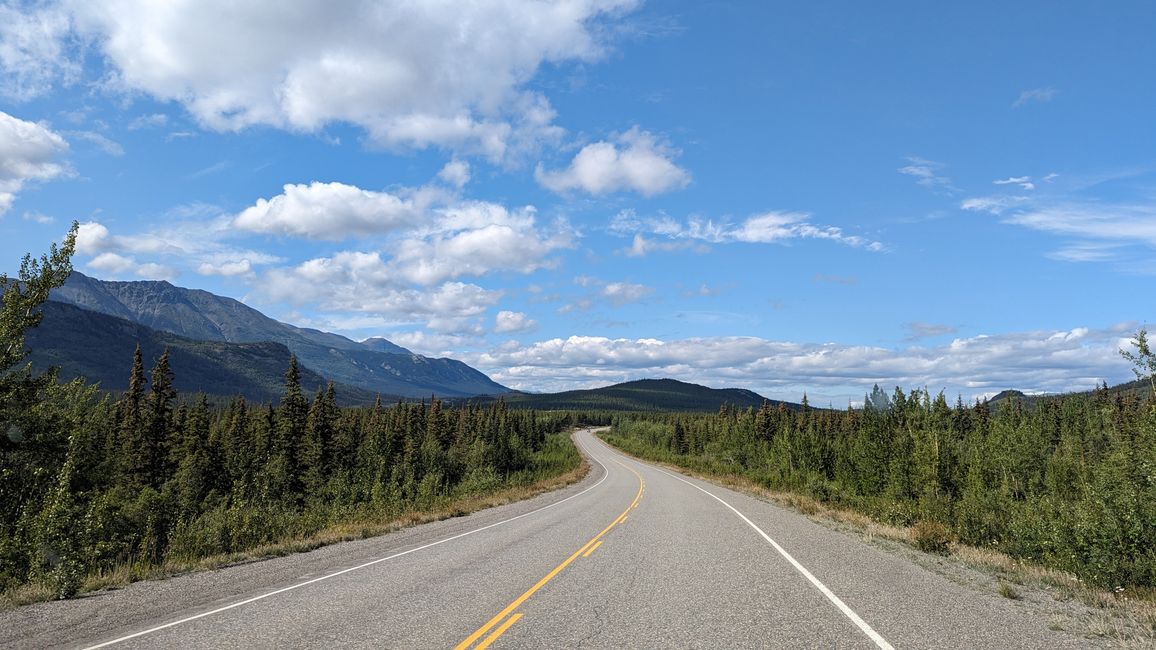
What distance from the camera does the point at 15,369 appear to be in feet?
51.9

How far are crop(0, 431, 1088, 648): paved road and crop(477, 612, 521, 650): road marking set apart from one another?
0.02m

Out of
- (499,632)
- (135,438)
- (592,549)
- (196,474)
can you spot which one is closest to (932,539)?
(592,549)

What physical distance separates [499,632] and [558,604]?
5.59ft

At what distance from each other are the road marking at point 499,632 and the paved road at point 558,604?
0.02 m

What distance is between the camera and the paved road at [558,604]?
7125 mm

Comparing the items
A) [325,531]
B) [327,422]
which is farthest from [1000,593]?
[327,422]

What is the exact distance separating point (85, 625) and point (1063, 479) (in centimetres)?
4721

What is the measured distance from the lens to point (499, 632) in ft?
23.8

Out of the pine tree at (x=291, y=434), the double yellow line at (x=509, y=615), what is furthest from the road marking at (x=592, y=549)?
the pine tree at (x=291, y=434)

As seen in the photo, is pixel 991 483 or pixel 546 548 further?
pixel 991 483

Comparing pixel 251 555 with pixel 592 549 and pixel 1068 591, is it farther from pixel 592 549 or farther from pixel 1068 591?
pixel 1068 591

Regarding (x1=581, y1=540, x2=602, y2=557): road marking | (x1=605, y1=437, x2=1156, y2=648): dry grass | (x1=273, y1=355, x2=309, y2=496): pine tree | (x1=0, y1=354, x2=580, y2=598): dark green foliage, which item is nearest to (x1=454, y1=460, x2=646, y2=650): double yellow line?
(x1=581, y1=540, x2=602, y2=557): road marking

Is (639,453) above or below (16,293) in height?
below

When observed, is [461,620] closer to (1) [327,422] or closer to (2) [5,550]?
(2) [5,550]
